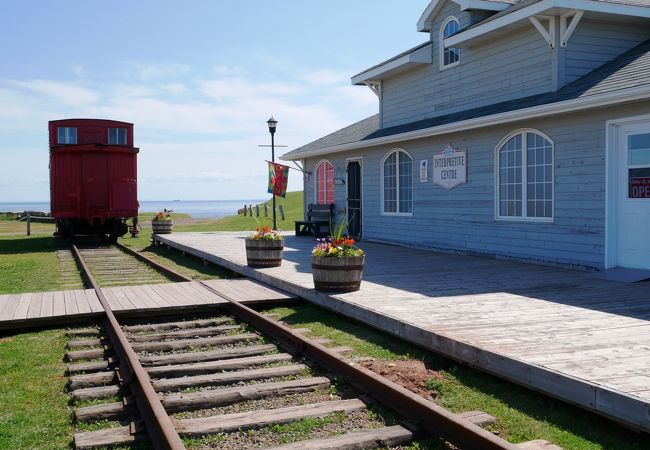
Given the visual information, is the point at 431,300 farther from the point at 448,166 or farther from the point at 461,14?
the point at 461,14

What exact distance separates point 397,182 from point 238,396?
11.7 metres

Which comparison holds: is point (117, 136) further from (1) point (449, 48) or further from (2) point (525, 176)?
(2) point (525, 176)

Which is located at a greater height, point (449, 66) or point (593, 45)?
point (449, 66)

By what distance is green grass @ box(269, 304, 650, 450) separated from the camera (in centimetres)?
388

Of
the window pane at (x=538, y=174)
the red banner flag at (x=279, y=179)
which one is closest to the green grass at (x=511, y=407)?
the window pane at (x=538, y=174)

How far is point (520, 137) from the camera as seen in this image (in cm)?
1156

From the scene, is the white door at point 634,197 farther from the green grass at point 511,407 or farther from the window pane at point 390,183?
the window pane at point 390,183

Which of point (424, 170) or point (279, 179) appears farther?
point (279, 179)

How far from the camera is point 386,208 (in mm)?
16578

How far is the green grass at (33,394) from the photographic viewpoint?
408 cm

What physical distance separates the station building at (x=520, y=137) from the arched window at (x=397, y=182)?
0.13 feet

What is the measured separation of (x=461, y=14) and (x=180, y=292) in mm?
9248

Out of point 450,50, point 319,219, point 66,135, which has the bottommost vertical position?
point 319,219

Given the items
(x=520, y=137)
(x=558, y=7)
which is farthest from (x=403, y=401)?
(x=558, y=7)
